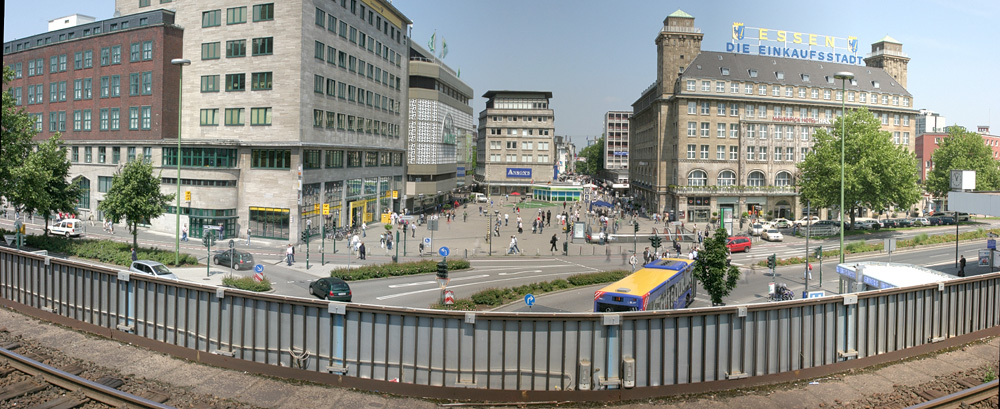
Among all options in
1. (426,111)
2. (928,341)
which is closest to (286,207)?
(426,111)

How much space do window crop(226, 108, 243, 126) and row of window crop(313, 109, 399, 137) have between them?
19.8 feet

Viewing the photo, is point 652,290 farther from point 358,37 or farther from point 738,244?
point 358,37

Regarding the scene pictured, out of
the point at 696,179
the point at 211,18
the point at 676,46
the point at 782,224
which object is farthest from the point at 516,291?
the point at 676,46

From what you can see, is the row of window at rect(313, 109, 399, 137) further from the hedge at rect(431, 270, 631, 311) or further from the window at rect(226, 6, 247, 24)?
the hedge at rect(431, 270, 631, 311)

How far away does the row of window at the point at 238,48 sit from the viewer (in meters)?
52.8

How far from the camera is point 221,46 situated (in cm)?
5425

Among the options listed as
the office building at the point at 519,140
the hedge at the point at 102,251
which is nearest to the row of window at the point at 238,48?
the hedge at the point at 102,251

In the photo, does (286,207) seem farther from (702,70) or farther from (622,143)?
(622,143)

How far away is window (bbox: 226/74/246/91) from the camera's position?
53.6m

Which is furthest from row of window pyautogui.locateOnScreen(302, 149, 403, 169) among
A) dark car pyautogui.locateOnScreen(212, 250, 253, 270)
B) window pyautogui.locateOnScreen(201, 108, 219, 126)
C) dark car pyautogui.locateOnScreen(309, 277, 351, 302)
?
dark car pyautogui.locateOnScreen(309, 277, 351, 302)

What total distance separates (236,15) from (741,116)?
5963 cm

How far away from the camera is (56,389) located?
13.9m

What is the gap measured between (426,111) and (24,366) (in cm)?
7377

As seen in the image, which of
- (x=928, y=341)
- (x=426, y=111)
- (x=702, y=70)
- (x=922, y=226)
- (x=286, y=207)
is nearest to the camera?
(x=928, y=341)
